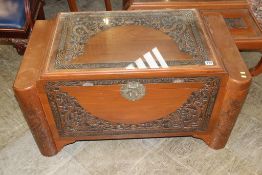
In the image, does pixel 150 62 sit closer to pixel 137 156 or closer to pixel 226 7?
pixel 137 156

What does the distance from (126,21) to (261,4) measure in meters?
1.05

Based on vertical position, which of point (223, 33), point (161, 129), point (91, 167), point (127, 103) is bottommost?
point (91, 167)

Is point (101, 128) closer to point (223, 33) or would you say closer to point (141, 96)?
point (141, 96)

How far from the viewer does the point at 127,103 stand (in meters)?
1.54

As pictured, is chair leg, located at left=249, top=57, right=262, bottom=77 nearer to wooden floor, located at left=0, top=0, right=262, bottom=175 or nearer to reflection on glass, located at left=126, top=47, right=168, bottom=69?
wooden floor, located at left=0, top=0, right=262, bottom=175

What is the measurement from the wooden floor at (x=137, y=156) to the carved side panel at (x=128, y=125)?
0.20m

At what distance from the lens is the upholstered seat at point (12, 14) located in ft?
6.23

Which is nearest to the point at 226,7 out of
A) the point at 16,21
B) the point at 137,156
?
the point at 137,156

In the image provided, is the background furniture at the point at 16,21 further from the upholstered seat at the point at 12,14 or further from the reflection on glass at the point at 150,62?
the reflection on glass at the point at 150,62

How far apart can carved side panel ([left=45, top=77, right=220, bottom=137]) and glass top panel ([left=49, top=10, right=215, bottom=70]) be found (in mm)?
84

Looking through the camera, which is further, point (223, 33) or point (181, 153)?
point (181, 153)

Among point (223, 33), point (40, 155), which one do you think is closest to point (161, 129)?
point (223, 33)

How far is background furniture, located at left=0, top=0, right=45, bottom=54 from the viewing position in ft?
6.24

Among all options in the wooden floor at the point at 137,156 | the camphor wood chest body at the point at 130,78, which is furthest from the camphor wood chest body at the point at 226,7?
the wooden floor at the point at 137,156
